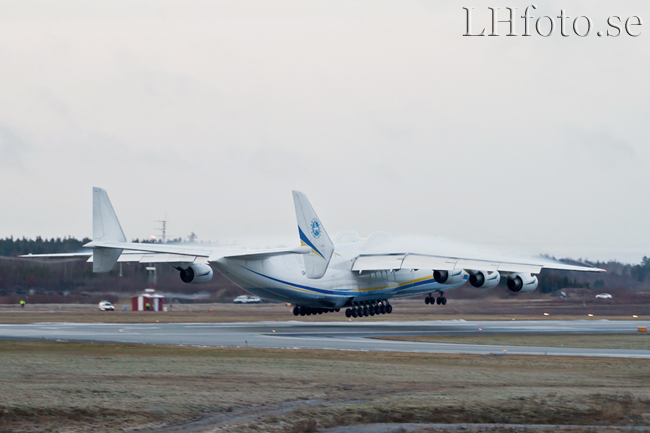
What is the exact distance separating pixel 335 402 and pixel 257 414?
243 centimetres

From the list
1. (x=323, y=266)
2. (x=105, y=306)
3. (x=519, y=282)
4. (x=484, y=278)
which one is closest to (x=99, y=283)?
(x=105, y=306)

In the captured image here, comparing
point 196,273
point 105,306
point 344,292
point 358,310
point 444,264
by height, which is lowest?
point 105,306

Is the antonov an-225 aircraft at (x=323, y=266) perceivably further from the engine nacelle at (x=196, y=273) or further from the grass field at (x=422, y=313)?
the grass field at (x=422, y=313)

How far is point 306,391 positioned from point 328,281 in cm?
2910

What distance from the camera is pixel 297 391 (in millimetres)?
19297

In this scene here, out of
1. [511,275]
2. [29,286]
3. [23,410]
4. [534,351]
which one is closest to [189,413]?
[23,410]

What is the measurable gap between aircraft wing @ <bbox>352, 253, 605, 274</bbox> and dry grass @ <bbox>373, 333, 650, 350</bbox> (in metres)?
4.28

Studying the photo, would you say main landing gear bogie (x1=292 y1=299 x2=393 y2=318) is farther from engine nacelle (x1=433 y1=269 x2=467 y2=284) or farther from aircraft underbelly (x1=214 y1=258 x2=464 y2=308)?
engine nacelle (x1=433 y1=269 x2=467 y2=284)

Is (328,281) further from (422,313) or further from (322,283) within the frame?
(422,313)

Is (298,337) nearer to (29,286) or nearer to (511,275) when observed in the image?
(511,275)

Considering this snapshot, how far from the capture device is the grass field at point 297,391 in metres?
15.4

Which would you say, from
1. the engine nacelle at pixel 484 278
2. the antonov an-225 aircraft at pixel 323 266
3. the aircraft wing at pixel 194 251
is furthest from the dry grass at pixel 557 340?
the aircraft wing at pixel 194 251

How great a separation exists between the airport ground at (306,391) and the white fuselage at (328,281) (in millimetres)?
12524

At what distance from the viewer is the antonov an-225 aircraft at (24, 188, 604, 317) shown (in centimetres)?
4162
